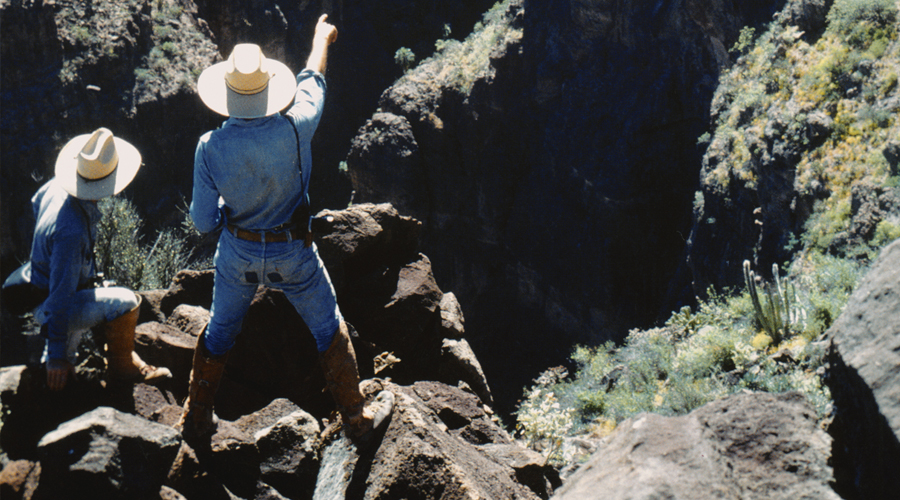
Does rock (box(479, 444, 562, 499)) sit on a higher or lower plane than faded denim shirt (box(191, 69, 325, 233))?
lower

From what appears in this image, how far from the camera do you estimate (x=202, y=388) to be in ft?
11.3

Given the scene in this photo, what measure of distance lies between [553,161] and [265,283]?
69.2 feet

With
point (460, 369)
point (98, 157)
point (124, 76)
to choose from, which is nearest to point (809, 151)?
point (460, 369)

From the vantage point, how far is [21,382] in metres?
3.19

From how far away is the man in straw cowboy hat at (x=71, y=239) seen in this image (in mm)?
3148

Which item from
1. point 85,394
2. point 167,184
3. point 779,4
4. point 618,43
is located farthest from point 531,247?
point 85,394

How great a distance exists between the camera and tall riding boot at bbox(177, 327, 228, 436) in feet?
11.3

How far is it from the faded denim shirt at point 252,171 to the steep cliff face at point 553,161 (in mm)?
17145

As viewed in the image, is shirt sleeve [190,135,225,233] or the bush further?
the bush

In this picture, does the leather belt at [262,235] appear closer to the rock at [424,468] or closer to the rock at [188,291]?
the rock at [424,468]

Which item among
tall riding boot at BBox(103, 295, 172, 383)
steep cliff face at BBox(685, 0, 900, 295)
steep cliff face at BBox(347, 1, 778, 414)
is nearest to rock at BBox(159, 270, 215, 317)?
tall riding boot at BBox(103, 295, 172, 383)

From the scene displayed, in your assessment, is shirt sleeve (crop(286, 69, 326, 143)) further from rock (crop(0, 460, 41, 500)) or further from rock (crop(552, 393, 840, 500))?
Result: rock (crop(552, 393, 840, 500))

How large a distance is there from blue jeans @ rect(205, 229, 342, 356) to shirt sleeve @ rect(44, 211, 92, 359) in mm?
675

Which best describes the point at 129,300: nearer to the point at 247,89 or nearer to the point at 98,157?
the point at 98,157
